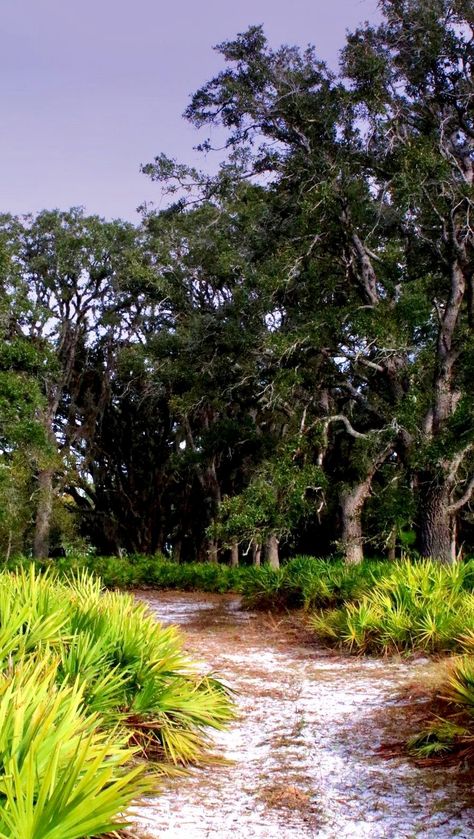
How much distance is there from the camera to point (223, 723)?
19.3ft

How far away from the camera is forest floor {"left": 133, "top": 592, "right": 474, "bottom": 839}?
3.76 metres

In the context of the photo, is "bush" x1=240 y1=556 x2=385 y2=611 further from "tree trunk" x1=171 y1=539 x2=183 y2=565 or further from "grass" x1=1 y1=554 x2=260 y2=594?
"tree trunk" x1=171 y1=539 x2=183 y2=565

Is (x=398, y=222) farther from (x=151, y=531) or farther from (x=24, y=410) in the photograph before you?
(x=151, y=531)

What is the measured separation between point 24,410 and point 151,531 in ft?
46.6

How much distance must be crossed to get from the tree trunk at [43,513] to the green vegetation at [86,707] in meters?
18.2

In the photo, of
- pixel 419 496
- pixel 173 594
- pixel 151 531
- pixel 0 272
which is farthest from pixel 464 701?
pixel 151 531

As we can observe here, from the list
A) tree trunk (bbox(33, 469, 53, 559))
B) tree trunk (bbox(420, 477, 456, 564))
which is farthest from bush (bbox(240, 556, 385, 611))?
tree trunk (bbox(33, 469, 53, 559))

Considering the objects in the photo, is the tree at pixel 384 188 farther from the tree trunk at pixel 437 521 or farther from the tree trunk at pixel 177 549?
the tree trunk at pixel 177 549

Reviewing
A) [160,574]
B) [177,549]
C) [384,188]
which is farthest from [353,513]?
[177,549]

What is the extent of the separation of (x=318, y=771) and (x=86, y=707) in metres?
1.67

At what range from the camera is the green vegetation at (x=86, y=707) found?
247 centimetres

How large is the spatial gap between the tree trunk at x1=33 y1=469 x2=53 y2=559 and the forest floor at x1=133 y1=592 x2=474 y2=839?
1706 cm

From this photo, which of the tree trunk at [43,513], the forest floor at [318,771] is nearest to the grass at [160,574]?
the tree trunk at [43,513]

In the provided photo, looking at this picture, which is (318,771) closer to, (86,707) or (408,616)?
(86,707)
